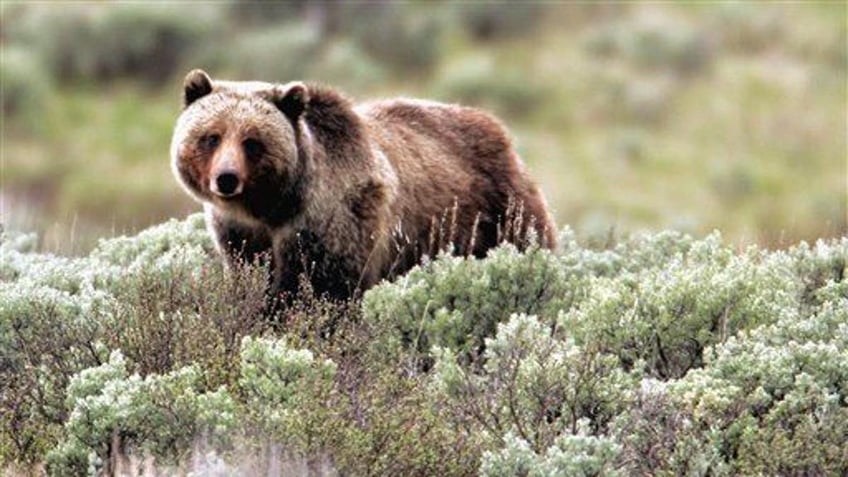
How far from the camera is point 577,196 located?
25469 mm

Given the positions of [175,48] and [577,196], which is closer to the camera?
[577,196]

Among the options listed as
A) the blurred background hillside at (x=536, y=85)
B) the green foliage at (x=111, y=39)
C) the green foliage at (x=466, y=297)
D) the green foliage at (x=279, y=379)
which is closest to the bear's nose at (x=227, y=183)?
the green foliage at (x=466, y=297)

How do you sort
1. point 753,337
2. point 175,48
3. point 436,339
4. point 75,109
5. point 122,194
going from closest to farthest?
point 753,337 → point 436,339 → point 122,194 → point 75,109 → point 175,48

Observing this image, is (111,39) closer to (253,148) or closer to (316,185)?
(316,185)

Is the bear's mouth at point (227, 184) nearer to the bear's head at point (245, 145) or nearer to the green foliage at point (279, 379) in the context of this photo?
the bear's head at point (245, 145)

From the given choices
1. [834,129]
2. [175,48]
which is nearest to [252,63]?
[175,48]

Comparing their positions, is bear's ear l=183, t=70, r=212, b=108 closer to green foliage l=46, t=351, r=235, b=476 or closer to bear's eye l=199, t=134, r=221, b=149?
bear's eye l=199, t=134, r=221, b=149

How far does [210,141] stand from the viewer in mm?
9188

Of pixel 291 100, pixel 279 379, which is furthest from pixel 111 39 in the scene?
pixel 279 379

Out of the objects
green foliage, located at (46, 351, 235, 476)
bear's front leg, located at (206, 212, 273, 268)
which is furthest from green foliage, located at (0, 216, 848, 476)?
bear's front leg, located at (206, 212, 273, 268)

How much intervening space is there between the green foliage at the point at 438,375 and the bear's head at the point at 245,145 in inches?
14.7

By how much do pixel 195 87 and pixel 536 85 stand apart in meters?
19.7

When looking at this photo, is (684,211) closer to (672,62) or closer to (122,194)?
(672,62)

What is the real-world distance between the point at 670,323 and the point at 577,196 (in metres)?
17.0
